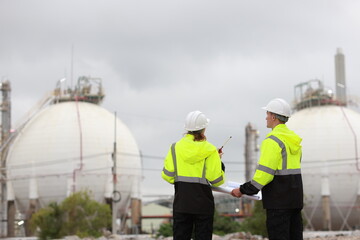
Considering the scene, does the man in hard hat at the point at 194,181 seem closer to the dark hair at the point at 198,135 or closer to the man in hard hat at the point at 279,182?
the dark hair at the point at 198,135

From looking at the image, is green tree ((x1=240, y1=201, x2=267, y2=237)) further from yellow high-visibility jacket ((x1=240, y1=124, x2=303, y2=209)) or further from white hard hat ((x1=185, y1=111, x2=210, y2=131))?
yellow high-visibility jacket ((x1=240, y1=124, x2=303, y2=209))

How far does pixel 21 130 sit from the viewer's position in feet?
137

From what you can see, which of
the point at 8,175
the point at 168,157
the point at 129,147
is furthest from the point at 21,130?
the point at 168,157

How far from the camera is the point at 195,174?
6145 mm

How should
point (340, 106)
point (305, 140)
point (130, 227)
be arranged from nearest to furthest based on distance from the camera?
point (130, 227) → point (305, 140) → point (340, 106)

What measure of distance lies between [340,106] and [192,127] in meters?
42.4

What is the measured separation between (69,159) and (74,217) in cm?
734

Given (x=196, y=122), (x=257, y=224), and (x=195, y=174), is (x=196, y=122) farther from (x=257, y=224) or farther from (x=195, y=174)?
(x=257, y=224)

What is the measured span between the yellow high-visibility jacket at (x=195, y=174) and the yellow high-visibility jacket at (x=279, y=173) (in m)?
0.36

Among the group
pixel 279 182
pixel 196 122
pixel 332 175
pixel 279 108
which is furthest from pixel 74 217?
pixel 279 182

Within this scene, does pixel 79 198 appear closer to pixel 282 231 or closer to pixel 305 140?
pixel 305 140

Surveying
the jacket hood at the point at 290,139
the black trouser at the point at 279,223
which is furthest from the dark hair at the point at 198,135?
the black trouser at the point at 279,223

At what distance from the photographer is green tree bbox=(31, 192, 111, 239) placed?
2875 centimetres

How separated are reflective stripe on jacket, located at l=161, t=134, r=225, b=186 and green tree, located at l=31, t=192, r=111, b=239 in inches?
862
